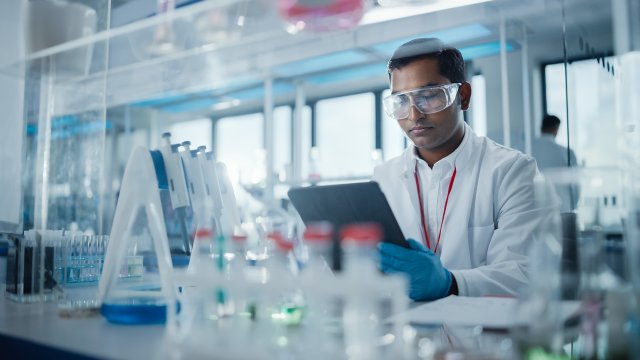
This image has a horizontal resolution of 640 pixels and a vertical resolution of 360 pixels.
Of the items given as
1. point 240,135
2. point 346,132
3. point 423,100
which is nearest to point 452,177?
point 423,100

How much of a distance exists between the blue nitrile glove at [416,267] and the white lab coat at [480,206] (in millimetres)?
451

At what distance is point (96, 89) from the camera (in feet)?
6.81

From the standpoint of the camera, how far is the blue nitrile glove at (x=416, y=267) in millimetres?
1279

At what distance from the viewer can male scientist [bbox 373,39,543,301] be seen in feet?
6.30

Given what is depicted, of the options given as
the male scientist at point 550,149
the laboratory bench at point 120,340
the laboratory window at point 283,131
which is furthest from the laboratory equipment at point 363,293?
the laboratory window at point 283,131

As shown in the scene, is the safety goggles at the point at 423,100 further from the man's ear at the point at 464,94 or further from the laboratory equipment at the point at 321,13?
the laboratory equipment at the point at 321,13

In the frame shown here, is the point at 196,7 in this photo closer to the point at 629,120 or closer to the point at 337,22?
the point at 337,22

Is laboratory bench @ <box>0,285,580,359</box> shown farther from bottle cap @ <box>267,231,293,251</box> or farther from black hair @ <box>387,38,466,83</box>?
black hair @ <box>387,38,466,83</box>

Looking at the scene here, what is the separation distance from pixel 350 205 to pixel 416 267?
24 cm

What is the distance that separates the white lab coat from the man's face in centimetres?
9

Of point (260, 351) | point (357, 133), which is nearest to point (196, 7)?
point (260, 351)

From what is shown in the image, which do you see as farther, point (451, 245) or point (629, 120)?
point (451, 245)

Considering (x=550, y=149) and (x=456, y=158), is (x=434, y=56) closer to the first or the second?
(x=456, y=158)

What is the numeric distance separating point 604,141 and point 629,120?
0.13 metres
